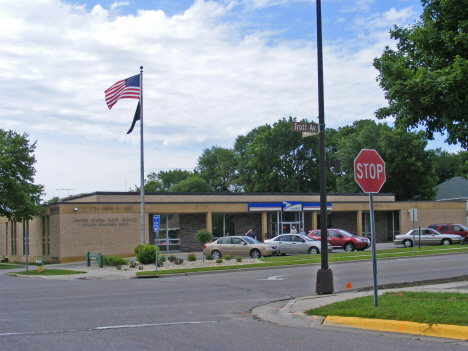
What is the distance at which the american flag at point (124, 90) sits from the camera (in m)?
26.6

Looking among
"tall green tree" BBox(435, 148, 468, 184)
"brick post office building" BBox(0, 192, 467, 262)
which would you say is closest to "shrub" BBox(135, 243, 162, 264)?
"brick post office building" BBox(0, 192, 467, 262)

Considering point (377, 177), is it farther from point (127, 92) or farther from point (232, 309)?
point (127, 92)

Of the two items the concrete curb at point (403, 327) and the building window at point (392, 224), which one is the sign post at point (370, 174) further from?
the building window at point (392, 224)

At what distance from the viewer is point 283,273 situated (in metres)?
19.4

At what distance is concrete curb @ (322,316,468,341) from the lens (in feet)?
A: 24.0

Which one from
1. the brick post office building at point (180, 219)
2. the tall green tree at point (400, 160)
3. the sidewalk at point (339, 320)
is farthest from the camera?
the tall green tree at point (400, 160)

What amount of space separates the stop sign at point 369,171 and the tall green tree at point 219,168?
6997 cm

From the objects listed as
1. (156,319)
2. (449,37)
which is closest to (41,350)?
(156,319)

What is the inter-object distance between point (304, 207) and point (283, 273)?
953 inches

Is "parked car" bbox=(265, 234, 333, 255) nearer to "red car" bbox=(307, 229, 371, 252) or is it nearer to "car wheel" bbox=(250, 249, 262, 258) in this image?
"car wheel" bbox=(250, 249, 262, 258)

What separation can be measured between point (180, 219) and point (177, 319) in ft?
98.4

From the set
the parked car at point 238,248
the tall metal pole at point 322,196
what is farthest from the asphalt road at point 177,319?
the parked car at point 238,248

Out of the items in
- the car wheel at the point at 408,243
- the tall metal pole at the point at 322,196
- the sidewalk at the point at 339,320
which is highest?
the tall metal pole at the point at 322,196

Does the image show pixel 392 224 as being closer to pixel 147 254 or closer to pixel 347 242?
pixel 347 242
